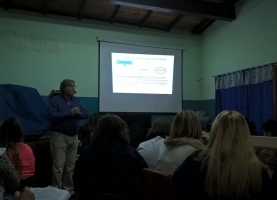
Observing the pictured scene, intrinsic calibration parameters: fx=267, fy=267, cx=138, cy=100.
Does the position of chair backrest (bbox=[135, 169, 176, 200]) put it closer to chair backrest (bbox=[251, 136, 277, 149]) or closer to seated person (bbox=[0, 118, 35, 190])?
chair backrest (bbox=[251, 136, 277, 149])

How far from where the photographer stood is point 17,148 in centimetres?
234

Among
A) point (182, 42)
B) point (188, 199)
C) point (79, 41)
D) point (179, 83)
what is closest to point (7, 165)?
point (188, 199)

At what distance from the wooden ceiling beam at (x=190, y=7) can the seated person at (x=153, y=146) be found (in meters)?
2.89

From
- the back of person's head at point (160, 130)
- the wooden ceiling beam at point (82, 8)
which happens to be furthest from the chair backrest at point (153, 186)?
the wooden ceiling beam at point (82, 8)

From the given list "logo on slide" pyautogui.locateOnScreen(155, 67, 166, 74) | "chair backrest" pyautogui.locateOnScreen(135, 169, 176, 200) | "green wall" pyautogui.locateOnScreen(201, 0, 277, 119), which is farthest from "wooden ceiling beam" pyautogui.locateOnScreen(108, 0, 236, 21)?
"chair backrest" pyautogui.locateOnScreen(135, 169, 176, 200)

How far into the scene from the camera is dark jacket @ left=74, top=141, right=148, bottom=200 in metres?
1.97

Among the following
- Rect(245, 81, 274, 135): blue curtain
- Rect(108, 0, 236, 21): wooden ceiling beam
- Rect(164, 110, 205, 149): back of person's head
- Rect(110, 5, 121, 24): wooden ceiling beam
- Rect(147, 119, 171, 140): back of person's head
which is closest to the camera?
Rect(164, 110, 205, 149): back of person's head

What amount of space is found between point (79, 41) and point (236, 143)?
15.3 ft

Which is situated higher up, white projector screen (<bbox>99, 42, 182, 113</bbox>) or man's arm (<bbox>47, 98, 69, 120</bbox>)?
white projector screen (<bbox>99, 42, 182, 113</bbox>)

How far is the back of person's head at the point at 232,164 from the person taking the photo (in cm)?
128

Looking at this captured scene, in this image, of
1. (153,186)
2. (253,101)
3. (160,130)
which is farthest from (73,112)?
(253,101)

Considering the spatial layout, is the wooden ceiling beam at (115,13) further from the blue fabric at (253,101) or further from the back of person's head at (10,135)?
the back of person's head at (10,135)

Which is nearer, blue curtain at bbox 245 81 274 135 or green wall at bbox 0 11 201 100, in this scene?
blue curtain at bbox 245 81 274 135

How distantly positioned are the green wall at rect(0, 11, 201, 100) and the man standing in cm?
157
